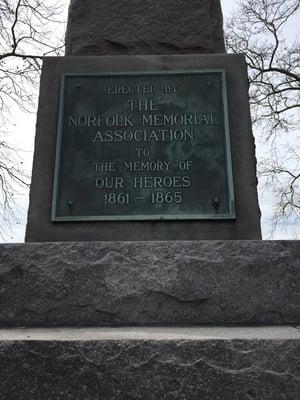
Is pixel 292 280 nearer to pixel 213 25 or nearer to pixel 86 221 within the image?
pixel 86 221

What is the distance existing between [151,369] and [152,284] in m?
0.61

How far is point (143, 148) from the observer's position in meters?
3.27

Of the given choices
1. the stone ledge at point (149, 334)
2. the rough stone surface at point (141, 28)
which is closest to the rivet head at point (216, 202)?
the stone ledge at point (149, 334)

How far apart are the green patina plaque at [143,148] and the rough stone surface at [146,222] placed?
62 millimetres

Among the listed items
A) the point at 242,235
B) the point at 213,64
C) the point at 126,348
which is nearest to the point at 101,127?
the point at 213,64

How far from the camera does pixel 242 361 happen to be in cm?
202

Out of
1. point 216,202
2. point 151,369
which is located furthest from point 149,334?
point 216,202

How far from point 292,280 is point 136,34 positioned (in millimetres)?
2370

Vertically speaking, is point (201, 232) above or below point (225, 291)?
above

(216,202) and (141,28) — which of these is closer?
(216,202)

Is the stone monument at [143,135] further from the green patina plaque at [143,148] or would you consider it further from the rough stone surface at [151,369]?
the rough stone surface at [151,369]

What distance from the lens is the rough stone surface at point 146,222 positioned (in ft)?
10.0

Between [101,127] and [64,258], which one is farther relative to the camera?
[101,127]

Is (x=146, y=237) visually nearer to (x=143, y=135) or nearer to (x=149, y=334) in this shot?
(x=143, y=135)
